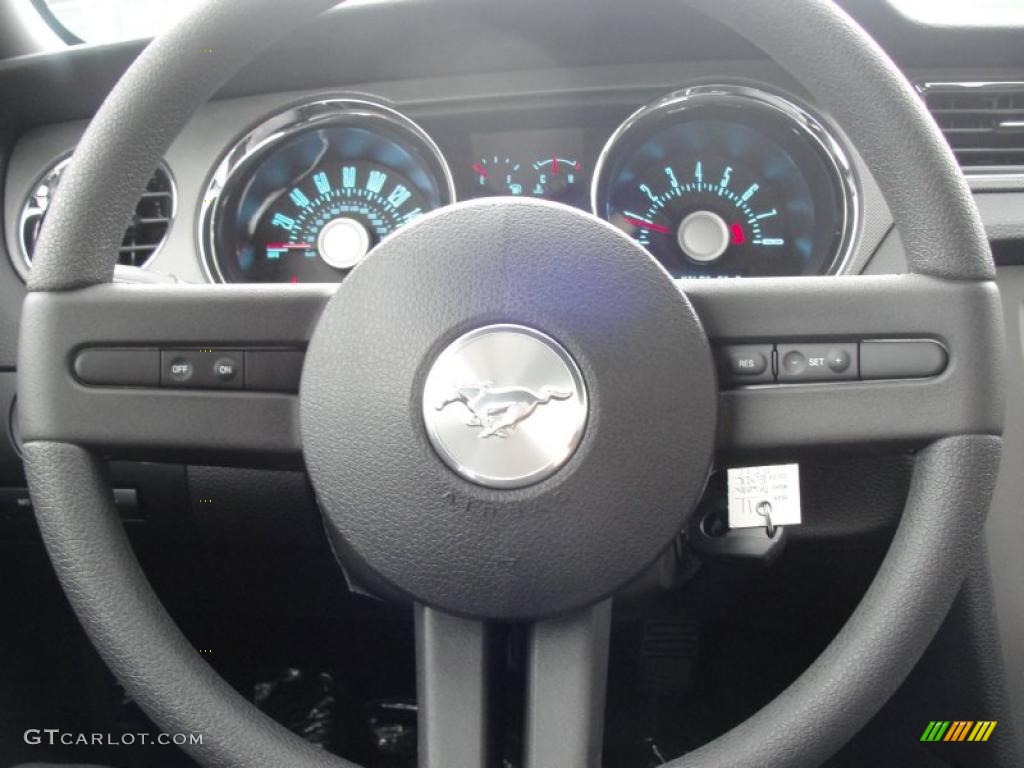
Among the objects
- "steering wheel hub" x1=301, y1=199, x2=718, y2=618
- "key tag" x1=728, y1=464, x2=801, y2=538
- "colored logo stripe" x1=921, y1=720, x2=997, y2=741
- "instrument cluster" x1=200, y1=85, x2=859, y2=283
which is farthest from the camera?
"instrument cluster" x1=200, y1=85, x2=859, y2=283

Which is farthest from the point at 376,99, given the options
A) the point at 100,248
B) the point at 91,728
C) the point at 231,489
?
the point at 91,728

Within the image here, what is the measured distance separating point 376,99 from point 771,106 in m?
0.48

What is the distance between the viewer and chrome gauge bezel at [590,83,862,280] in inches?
53.8

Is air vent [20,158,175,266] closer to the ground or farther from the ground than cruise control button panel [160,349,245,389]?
farther from the ground

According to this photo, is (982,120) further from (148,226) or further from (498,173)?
(148,226)

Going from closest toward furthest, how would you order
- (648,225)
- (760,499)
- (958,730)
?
(760,499) < (958,730) < (648,225)

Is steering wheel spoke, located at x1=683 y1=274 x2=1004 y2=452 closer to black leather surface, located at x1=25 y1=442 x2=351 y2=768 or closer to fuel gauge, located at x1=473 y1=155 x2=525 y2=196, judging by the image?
black leather surface, located at x1=25 y1=442 x2=351 y2=768

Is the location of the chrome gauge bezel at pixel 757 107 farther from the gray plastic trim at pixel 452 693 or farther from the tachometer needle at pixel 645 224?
the gray plastic trim at pixel 452 693

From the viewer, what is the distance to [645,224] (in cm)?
146

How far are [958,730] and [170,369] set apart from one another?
0.98 m

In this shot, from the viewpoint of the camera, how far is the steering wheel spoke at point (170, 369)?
2.71ft

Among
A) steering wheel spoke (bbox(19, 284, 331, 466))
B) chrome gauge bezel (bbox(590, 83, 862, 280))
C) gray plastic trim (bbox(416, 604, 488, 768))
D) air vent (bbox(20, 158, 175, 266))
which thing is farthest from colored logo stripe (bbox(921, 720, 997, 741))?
air vent (bbox(20, 158, 175, 266))

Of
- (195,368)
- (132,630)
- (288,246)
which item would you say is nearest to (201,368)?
(195,368)

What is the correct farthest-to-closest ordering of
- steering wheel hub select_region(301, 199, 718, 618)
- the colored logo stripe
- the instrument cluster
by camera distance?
the instrument cluster → the colored logo stripe → steering wheel hub select_region(301, 199, 718, 618)
